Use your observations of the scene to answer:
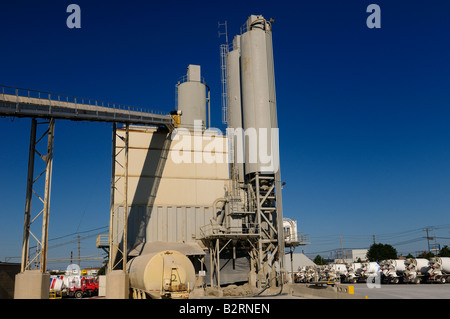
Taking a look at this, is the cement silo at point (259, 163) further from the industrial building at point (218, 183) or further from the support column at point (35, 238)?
the support column at point (35, 238)

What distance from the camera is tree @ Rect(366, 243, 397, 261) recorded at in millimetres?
84562

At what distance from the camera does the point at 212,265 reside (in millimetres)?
36906

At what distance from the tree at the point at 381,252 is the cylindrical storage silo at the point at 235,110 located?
56.2 meters

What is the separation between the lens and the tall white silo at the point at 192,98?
51875 millimetres

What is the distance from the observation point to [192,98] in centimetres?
5262

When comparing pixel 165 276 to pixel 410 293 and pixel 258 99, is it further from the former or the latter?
pixel 258 99

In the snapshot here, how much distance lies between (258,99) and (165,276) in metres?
22.1

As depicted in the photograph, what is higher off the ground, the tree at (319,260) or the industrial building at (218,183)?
the industrial building at (218,183)

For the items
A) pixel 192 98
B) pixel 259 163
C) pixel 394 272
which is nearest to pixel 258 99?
pixel 259 163

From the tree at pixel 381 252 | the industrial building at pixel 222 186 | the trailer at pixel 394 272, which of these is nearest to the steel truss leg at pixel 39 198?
the industrial building at pixel 222 186
